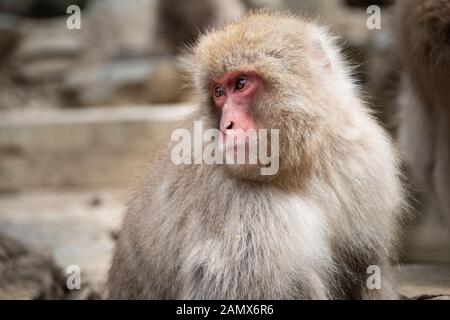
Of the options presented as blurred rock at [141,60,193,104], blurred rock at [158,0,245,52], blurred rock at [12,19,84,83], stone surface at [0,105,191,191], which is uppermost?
blurred rock at [158,0,245,52]

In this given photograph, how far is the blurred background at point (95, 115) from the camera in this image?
21.7 feet

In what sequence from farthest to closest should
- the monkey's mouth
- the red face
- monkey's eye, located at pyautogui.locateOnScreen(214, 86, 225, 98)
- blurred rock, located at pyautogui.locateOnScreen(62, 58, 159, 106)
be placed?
1. blurred rock, located at pyautogui.locateOnScreen(62, 58, 159, 106)
2. monkey's eye, located at pyautogui.locateOnScreen(214, 86, 225, 98)
3. the red face
4. the monkey's mouth

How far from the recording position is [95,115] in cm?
1204

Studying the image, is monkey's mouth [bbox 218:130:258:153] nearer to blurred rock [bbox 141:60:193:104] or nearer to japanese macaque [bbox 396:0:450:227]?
japanese macaque [bbox 396:0:450:227]

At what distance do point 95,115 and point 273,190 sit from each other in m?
7.97

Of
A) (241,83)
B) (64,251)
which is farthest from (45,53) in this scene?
(241,83)

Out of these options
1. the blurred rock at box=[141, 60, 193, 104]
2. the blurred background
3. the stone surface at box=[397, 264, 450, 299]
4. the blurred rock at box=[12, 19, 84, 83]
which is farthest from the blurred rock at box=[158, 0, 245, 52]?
the stone surface at box=[397, 264, 450, 299]

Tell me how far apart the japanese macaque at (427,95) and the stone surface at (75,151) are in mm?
5176

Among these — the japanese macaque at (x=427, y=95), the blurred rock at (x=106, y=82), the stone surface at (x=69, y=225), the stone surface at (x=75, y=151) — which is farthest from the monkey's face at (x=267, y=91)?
the blurred rock at (x=106, y=82)

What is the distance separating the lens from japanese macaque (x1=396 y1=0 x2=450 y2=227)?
19.0 ft

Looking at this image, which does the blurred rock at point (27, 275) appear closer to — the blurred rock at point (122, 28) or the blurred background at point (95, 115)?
the blurred background at point (95, 115)

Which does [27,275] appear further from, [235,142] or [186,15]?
[186,15]

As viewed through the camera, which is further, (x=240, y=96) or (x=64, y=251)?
(x=64, y=251)
